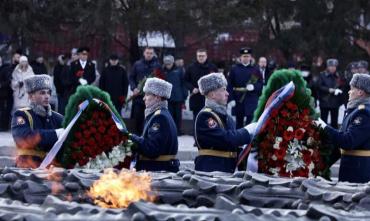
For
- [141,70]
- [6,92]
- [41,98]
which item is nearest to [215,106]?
[41,98]

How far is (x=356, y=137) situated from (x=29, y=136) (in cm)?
277

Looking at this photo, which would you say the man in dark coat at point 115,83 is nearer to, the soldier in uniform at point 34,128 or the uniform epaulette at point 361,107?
the soldier in uniform at point 34,128

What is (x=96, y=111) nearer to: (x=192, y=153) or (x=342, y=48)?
(x=192, y=153)

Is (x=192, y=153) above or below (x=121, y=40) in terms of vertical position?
below

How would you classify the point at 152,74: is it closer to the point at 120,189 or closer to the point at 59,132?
the point at 59,132

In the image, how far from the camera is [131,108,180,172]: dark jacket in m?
8.41

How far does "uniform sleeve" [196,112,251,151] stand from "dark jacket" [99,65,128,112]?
8603 millimetres

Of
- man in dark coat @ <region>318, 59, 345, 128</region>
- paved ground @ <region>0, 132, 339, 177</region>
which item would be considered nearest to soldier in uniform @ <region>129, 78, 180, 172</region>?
paved ground @ <region>0, 132, 339, 177</region>

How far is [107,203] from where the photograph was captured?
15.1 feet

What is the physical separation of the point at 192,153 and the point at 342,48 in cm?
666

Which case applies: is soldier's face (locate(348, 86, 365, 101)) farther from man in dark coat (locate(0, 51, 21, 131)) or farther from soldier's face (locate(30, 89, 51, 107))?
man in dark coat (locate(0, 51, 21, 131))

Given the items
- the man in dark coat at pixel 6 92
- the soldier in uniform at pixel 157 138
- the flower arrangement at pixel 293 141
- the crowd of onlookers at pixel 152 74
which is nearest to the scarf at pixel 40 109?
the soldier in uniform at pixel 157 138

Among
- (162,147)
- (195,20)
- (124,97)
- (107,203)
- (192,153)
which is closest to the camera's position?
(107,203)

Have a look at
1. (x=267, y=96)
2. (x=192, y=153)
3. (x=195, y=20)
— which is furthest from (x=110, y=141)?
(x=195, y=20)
